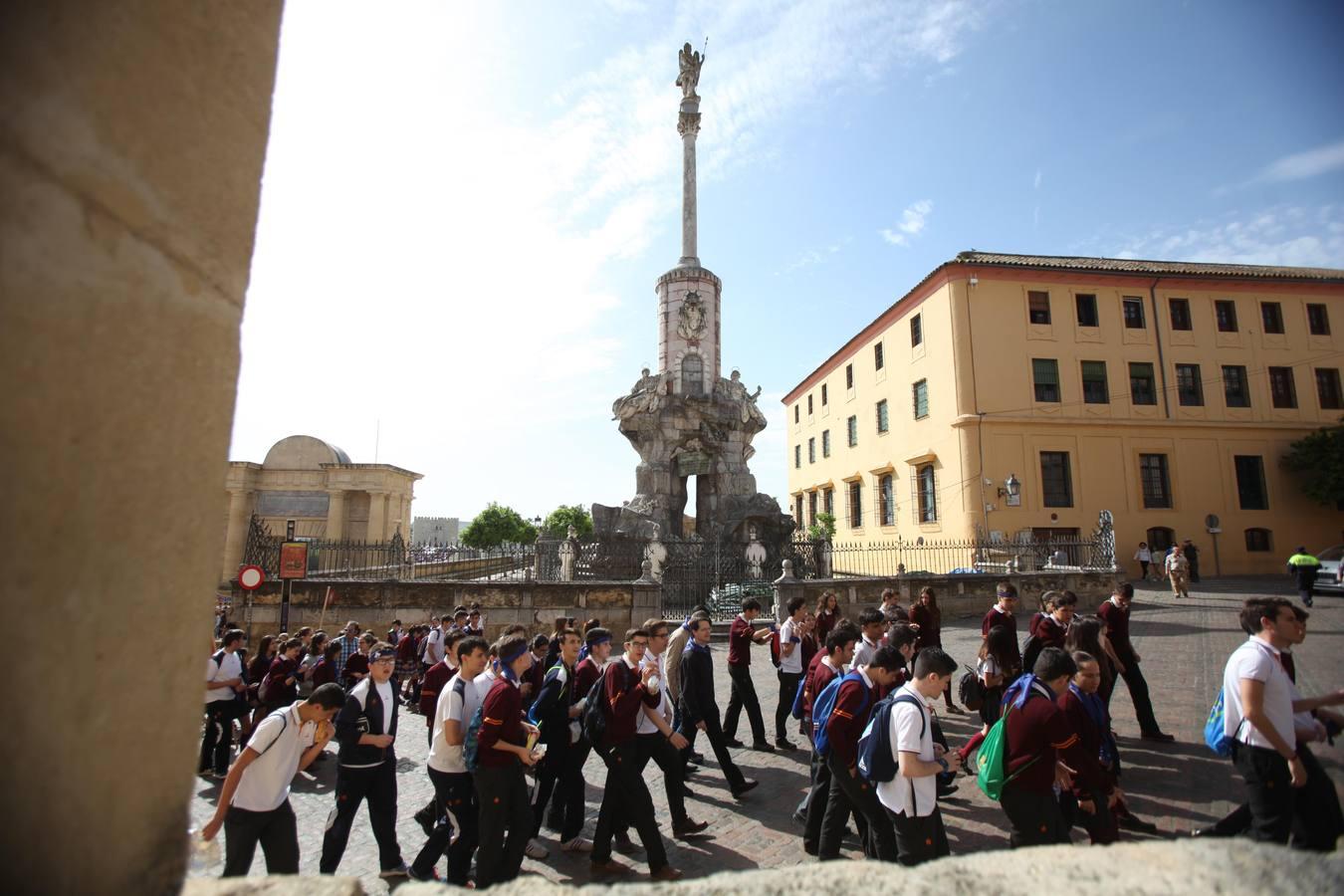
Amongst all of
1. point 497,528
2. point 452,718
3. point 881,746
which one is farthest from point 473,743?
point 497,528

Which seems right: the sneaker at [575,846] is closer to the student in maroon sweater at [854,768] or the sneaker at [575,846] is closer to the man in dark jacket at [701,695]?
the man in dark jacket at [701,695]

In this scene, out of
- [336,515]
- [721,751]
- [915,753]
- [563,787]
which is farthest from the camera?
[336,515]

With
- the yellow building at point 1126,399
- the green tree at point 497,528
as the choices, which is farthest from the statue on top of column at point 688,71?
the green tree at point 497,528

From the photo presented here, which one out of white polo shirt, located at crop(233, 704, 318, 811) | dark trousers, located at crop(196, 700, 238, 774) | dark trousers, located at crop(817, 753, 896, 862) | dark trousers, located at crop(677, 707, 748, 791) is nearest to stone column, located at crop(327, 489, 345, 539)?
dark trousers, located at crop(196, 700, 238, 774)

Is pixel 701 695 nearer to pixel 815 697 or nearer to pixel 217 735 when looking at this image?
pixel 815 697

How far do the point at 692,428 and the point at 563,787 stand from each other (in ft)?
55.4

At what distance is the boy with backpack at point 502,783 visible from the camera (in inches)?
159

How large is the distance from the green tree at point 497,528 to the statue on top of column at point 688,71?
37258 millimetres

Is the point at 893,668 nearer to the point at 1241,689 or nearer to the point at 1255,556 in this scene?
the point at 1241,689

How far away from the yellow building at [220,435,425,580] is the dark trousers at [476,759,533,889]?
2706 cm

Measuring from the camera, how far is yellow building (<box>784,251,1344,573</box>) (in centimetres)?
2498

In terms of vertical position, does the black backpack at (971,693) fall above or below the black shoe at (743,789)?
above

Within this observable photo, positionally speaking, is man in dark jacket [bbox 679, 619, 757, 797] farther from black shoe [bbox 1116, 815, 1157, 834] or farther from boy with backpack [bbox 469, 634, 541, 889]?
black shoe [bbox 1116, 815, 1157, 834]

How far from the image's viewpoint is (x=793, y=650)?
734 centimetres
